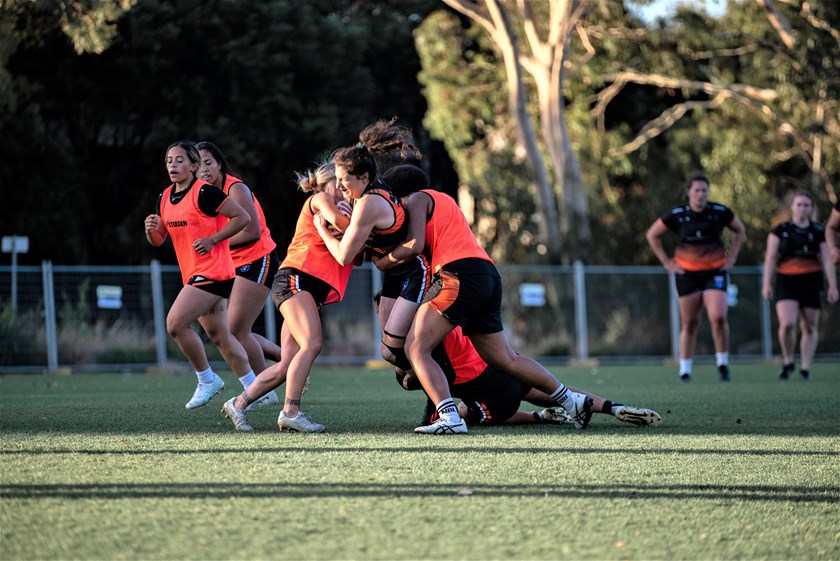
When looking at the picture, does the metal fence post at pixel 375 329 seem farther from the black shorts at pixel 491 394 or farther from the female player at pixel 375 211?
the female player at pixel 375 211

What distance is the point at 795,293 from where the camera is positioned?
14.4 m

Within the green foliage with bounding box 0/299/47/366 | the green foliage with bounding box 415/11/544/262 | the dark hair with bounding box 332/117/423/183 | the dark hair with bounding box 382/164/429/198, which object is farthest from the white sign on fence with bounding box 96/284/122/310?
the green foliage with bounding box 415/11/544/262

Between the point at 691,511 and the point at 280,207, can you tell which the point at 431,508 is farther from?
the point at 280,207

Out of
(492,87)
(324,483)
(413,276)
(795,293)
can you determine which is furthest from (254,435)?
(492,87)

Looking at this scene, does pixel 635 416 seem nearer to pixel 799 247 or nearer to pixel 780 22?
pixel 799 247

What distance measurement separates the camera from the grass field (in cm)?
403

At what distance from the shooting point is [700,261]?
1351 centimetres

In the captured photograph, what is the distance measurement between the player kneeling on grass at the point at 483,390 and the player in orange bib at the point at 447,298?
1.09 ft

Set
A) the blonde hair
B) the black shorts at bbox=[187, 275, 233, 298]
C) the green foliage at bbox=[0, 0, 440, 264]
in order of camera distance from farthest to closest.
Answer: the green foliage at bbox=[0, 0, 440, 264] → the black shorts at bbox=[187, 275, 233, 298] → the blonde hair

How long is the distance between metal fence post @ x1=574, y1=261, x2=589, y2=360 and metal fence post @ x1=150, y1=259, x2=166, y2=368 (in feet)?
26.5

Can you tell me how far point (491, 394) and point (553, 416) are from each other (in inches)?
19.4

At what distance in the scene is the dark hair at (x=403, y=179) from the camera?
7.54m

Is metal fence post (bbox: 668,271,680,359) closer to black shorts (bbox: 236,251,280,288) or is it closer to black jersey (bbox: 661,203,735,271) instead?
black jersey (bbox: 661,203,735,271)

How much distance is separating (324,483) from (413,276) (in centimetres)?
264
